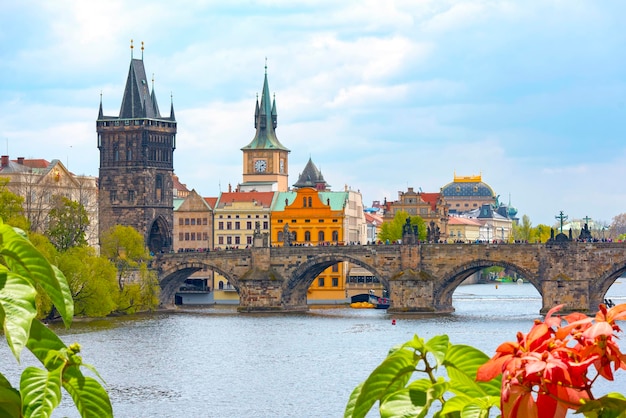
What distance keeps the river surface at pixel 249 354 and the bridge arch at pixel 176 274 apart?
2.16 m

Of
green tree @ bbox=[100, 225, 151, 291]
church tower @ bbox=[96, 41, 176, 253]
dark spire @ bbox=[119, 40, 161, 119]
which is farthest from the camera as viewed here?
dark spire @ bbox=[119, 40, 161, 119]

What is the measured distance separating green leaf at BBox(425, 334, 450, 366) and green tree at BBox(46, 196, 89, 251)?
240ft

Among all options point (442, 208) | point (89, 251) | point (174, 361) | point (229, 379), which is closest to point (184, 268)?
point (89, 251)

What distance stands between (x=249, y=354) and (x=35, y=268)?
53.4m

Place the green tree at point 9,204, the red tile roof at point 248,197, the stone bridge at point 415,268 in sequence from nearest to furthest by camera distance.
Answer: the green tree at point 9,204 → the stone bridge at point 415,268 → the red tile roof at point 248,197

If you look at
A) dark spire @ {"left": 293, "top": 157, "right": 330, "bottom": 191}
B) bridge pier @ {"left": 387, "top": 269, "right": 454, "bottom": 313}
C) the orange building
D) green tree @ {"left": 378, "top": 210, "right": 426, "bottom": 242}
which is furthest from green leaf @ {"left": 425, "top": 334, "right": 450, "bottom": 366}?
dark spire @ {"left": 293, "top": 157, "right": 330, "bottom": 191}

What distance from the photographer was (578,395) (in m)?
2.98

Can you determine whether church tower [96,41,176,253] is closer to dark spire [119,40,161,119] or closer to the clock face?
dark spire [119,40,161,119]

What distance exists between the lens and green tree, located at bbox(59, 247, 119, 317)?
68.4 meters

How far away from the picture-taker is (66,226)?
77312 millimetres

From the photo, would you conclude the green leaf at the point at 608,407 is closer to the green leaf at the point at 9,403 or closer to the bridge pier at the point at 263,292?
the green leaf at the point at 9,403

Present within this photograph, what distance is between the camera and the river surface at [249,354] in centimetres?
4059

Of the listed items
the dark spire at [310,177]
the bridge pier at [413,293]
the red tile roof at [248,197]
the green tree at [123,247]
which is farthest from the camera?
the dark spire at [310,177]

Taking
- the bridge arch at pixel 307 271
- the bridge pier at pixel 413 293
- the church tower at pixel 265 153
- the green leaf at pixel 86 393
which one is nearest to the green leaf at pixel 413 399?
the green leaf at pixel 86 393
